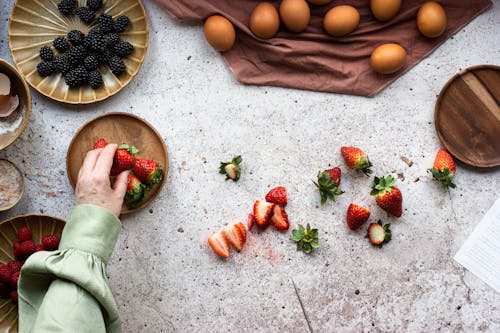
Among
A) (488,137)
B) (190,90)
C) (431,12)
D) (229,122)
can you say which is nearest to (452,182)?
(488,137)

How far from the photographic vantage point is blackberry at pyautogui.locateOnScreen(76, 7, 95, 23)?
62.9 inches

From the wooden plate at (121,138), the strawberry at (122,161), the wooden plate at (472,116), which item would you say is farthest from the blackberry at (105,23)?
the wooden plate at (472,116)

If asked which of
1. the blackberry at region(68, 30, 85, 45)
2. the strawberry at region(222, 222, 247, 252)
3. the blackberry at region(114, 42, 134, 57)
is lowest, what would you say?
the strawberry at region(222, 222, 247, 252)

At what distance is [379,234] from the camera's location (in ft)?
5.38

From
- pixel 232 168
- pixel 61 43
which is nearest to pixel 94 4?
pixel 61 43

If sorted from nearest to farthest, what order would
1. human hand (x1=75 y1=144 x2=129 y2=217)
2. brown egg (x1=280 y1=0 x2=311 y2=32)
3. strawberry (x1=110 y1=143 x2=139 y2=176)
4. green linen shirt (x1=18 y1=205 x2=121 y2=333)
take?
green linen shirt (x1=18 y1=205 x2=121 y2=333) < human hand (x1=75 y1=144 x2=129 y2=217) < strawberry (x1=110 y1=143 x2=139 y2=176) < brown egg (x1=280 y1=0 x2=311 y2=32)

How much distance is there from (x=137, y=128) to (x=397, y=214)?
0.81 meters

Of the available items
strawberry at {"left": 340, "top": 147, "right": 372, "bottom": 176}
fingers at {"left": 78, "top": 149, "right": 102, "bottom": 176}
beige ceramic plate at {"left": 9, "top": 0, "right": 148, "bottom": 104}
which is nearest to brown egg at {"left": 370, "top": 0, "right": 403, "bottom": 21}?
strawberry at {"left": 340, "top": 147, "right": 372, "bottom": 176}

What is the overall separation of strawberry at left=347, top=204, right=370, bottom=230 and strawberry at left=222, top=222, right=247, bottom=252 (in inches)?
12.5

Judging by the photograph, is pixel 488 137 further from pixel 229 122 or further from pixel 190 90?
pixel 190 90

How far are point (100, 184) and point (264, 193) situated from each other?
1.72 feet

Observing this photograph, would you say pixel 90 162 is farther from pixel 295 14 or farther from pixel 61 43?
pixel 295 14

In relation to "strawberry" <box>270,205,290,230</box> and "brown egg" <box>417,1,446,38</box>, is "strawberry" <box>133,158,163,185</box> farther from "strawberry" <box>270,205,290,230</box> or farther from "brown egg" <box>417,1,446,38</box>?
"brown egg" <box>417,1,446,38</box>

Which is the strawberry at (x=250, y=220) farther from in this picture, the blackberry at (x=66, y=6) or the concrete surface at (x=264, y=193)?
the blackberry at (x=66, y=6)
